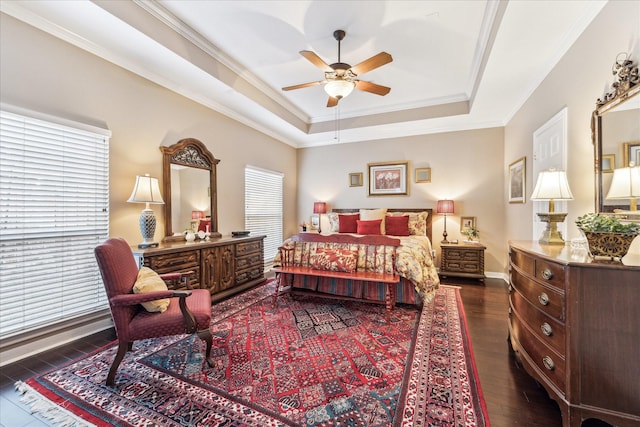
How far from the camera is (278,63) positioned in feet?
11.9

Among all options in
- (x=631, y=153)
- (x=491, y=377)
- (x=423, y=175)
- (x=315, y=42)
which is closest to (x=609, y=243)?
(x=631, y=153)

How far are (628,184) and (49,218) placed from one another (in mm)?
4620

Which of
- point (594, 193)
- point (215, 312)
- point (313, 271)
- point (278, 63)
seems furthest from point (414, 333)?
point (278, 63)

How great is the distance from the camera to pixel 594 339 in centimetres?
138

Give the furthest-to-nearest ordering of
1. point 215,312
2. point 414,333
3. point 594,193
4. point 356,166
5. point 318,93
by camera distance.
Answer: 1. point 356,166
2. point 318,93
3. point 215,312
4. point 414,333
5. point 594,193

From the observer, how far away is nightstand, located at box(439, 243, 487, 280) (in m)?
4.59

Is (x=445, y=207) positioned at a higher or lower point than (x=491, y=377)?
higher

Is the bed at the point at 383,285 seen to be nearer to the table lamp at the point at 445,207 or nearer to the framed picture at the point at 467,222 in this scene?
the table lamp at the point at 445,207

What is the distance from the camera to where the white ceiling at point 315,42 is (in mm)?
2379

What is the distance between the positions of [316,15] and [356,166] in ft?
11.8

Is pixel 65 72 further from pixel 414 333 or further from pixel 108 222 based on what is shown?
pixel 414 333

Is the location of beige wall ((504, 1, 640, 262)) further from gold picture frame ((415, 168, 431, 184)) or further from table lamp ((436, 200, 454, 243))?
gold picture frame ((415, 168, 431, 184))

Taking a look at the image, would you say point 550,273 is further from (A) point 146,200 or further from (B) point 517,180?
(A) point 146,200

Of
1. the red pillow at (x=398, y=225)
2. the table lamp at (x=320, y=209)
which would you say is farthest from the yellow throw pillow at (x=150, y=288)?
the table lamp at (x=320, y=209)
